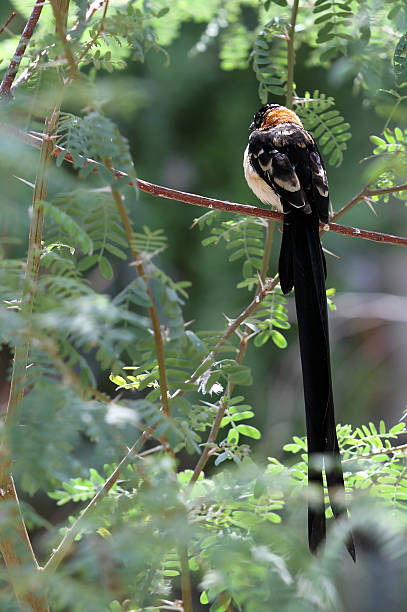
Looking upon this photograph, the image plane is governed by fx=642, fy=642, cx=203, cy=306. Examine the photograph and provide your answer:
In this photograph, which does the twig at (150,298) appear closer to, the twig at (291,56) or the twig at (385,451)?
the twig at (385,451)

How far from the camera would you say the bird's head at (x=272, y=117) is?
5.07 feet

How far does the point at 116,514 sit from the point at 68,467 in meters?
0.08

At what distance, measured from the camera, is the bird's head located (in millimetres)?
1545

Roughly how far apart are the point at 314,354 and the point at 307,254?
0.28m

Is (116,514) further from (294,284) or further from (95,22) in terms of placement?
(294,284)

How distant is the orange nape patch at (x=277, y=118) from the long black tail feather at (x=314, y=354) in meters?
0.35

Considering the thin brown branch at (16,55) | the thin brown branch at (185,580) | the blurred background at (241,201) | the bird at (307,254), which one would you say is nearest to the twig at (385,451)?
the bird at (307,254)

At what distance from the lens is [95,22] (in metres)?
0.73

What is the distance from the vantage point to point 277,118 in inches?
61.2

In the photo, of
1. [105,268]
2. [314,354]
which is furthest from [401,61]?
[105,268]

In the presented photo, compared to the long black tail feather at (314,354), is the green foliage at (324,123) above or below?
above

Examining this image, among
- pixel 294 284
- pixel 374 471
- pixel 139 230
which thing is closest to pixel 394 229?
pixel 139 230

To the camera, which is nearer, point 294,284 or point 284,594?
point 284,594

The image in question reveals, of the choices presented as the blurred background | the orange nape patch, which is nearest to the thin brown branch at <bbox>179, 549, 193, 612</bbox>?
the orange nape patch
